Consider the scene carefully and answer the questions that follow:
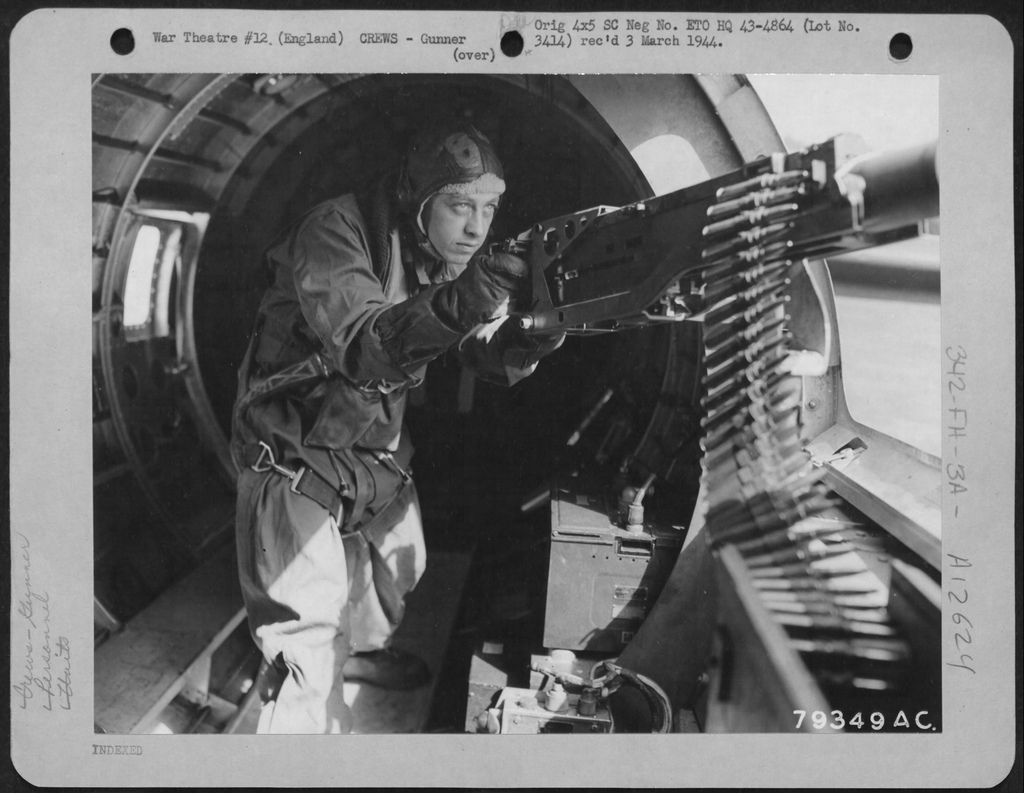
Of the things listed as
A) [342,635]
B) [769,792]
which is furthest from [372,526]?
[769,792]

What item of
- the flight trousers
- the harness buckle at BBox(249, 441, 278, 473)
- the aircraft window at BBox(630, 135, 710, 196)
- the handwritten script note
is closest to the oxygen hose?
the flight trousers

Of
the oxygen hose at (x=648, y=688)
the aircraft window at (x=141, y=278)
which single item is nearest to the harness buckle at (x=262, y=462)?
the aircraft window at (x=141, y=278)

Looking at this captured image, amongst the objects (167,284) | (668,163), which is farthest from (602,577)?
(167,284)

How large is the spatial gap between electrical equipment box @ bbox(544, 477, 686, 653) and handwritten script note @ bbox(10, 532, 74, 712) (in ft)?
2.26

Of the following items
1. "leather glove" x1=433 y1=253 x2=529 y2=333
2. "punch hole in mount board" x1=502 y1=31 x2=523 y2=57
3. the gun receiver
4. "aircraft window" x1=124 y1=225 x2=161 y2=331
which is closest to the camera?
the gun receiver

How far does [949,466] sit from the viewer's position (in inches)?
45.6

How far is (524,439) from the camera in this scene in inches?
46.6

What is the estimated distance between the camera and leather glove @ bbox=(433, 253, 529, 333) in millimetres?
1035

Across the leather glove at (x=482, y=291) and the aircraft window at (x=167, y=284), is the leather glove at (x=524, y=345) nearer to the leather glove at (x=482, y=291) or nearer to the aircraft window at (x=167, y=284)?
the leather glove at (x=482, y=291)

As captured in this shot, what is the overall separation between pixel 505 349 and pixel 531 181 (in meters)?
0.23

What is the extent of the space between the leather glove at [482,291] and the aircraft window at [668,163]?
0.22 metres

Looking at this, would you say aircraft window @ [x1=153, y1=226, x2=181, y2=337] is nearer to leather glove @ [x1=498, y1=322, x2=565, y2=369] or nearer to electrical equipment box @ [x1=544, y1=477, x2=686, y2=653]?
leather glove @ [x1=498, y1=322, x2=565, y2=369]

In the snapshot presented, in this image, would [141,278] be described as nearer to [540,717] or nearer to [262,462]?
[262,462]

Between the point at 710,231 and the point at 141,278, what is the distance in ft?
2.94
